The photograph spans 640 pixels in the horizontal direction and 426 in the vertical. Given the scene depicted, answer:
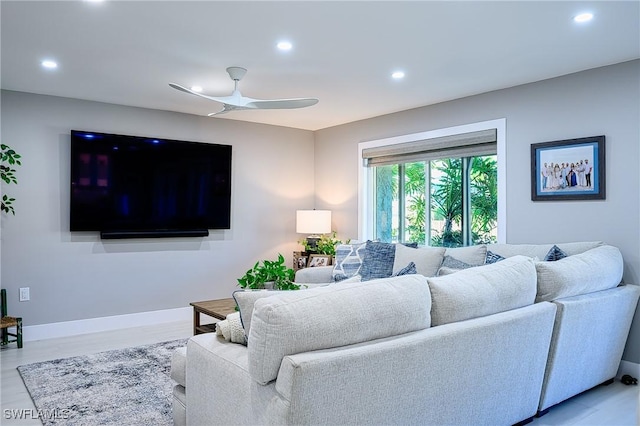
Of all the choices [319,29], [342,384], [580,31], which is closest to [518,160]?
[580,31]

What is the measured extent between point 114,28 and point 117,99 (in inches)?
81.3

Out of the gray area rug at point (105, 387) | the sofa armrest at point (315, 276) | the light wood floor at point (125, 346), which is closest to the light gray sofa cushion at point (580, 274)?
the light wood floor at point (125, 346)

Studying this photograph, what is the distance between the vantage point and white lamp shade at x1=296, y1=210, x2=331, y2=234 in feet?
19.8

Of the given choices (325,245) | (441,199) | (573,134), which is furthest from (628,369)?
(325,245)

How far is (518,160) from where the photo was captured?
4324 millimetres

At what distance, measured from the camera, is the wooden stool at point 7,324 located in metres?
4.26

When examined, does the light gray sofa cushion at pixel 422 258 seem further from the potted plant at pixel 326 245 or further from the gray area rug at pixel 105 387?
the gray area rug at pixel 105 387

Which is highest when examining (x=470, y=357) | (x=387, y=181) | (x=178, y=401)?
(x=387, y=181)

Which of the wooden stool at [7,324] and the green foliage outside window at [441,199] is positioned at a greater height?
the green foliage outside window at [441,199]

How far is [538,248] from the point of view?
3.79m

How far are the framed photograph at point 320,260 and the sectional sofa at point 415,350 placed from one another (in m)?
2.98

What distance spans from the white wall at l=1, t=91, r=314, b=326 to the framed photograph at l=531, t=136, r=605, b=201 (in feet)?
10.6

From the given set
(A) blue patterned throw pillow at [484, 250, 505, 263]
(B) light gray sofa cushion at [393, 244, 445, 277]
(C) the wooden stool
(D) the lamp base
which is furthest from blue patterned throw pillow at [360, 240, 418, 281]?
(C) the wooden stool

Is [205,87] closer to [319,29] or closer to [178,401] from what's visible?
[319,29]
